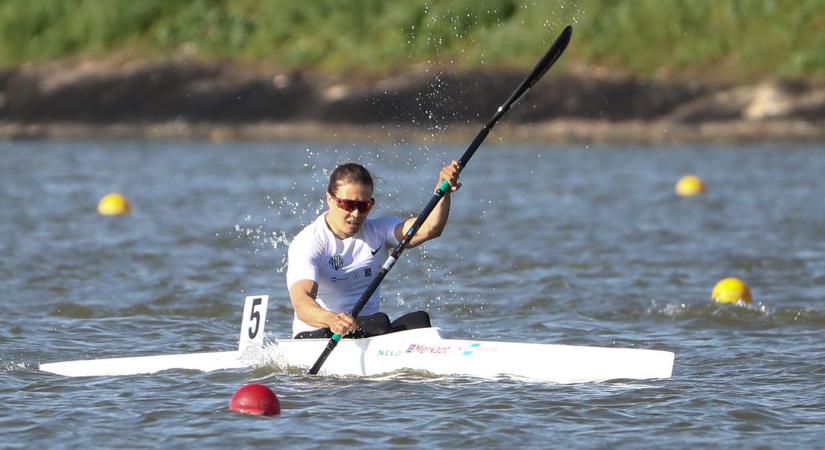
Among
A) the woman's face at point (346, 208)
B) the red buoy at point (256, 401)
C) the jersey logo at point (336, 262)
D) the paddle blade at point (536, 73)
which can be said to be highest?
the paddle blade at point (536, 73)

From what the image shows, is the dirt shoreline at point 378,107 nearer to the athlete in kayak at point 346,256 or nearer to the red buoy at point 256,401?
the athlete in kayak at point 346,256

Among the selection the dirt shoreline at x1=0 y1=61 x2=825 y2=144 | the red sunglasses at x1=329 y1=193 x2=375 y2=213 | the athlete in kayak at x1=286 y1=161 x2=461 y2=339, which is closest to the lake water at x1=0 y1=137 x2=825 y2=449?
the athlete in kayak at x1=286 y1=161 x2=461 y2=339

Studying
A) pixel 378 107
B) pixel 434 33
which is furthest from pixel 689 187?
pixel 434 33

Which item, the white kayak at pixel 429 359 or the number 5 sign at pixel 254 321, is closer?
the white kayak at pixel 429 359

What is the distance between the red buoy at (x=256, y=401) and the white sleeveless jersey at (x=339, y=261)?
0.96 metres

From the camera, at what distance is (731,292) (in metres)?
11.9

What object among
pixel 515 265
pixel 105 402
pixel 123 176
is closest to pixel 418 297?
pixel 515 265

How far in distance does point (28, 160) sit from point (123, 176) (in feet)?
13.1

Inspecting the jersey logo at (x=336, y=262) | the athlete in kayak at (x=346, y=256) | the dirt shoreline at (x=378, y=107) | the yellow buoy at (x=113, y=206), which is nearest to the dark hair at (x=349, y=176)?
the athlete in kayak at (x=346, y=256)

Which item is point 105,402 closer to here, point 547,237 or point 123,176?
point 547,237

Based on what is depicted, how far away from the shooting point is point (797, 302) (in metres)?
11.7

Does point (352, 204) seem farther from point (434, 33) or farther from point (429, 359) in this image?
point (434, 33)

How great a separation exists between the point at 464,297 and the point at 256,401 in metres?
5.06

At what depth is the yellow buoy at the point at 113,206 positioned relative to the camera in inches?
750
